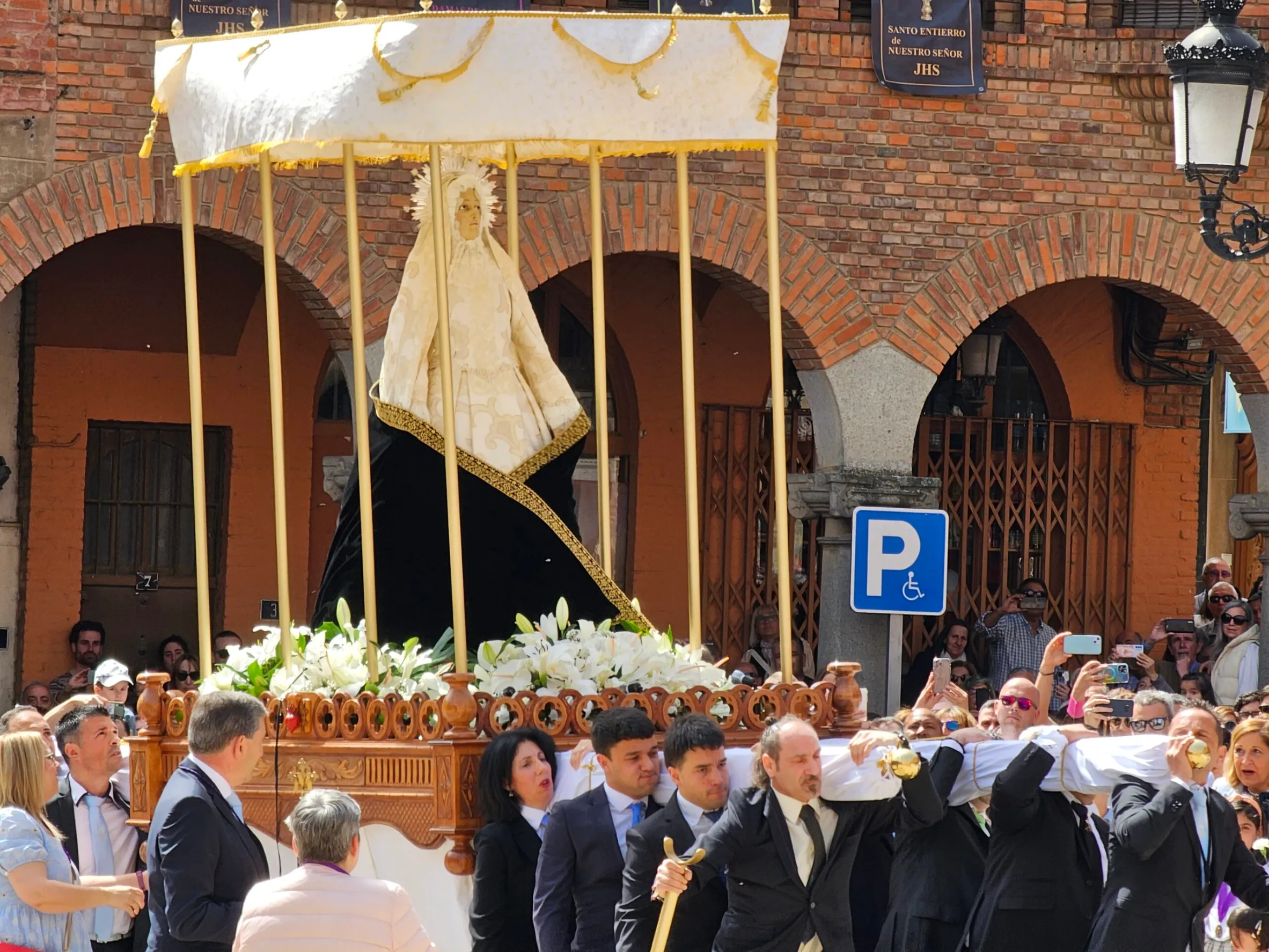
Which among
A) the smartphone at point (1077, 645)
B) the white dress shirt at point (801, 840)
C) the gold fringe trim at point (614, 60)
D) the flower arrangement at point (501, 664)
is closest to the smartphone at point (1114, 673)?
the smartphone at point (1077, 645)

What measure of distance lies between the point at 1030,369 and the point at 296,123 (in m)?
9.36

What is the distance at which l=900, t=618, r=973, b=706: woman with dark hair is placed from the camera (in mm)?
13164

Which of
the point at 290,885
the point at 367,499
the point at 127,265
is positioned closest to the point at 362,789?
the point at 367,499

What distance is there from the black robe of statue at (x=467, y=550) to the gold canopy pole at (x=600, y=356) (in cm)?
24

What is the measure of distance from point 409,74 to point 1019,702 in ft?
10.0

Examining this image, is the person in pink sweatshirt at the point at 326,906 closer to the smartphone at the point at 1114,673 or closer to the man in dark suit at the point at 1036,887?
the man in dark suit at the point at 1036,887

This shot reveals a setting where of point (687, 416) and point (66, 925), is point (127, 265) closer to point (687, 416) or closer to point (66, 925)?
point (687, 416)

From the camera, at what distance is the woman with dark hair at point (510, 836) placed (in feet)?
20.4

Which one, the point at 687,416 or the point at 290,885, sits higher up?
the point at 687,416

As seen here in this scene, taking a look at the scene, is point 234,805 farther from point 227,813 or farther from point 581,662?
point 581,662

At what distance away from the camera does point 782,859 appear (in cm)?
574

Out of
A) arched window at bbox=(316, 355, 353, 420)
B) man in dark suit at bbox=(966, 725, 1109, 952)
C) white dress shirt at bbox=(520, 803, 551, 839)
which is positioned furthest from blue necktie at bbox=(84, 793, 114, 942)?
arched window at bbox=(316, 355, 353, 420)

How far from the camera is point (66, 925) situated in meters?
5.90

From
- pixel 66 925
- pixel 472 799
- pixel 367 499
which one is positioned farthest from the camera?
pixel 367 499
